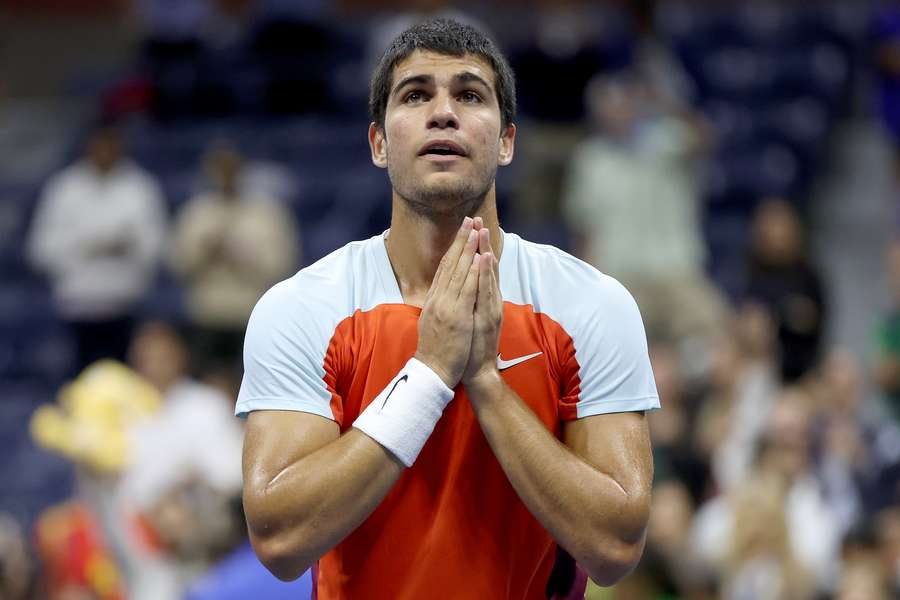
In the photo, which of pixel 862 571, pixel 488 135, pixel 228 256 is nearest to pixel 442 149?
pixel 488 135

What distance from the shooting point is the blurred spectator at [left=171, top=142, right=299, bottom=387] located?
29.3ft

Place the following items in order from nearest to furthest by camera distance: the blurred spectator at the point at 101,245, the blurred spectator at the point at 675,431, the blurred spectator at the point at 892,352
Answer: the blurred spectator at the point at 675,431 → the blurred spectator at the point at 892,352 → the blurred spectator at the point at 101,245

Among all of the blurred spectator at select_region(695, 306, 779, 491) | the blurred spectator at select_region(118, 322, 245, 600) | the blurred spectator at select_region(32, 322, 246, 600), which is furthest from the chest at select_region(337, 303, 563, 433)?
the blurred spectator at select_region(695, 306, 779, 491)

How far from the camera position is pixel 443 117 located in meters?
3.13

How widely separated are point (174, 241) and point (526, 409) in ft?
23.6

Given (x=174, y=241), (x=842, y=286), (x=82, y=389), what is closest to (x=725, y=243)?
(x=842, y=286)

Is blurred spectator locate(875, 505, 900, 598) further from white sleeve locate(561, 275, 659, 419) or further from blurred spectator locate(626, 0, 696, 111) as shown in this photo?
white sleeve locate(561, 275, 659, 419)

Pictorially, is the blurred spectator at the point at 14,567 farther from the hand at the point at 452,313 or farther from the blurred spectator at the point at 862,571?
the hand at the point at 452,313

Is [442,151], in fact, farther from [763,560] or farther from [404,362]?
[763,560]

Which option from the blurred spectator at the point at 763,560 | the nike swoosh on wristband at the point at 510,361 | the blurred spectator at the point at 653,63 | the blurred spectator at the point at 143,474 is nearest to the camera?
the nike swoosh on wristband at the point at 510,361

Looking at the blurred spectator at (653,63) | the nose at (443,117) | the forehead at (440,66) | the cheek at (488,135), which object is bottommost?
the cheek at (488,135)

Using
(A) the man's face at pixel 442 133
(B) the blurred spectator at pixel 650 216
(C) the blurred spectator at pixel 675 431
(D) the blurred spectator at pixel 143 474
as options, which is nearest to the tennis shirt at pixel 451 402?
(A) the man's face at pixel 442 133

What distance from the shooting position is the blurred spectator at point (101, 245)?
30.9 feet

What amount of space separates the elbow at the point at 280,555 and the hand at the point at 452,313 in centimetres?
42
